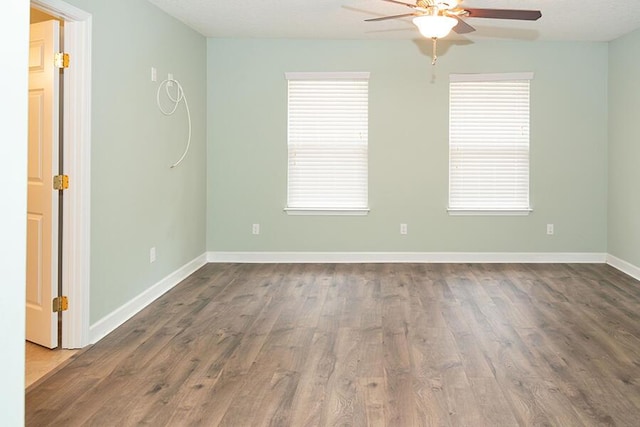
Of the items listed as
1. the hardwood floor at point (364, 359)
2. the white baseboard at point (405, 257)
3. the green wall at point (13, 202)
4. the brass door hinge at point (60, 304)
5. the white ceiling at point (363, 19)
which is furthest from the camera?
the white baseboard at point (405, 257)

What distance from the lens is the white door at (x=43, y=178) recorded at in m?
3.52

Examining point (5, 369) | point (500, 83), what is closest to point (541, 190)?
point (500, 83)

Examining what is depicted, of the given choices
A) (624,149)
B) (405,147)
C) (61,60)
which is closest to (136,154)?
(61,60)

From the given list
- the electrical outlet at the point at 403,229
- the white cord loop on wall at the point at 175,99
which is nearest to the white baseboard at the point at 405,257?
the electrical outlet at the point at 403,229

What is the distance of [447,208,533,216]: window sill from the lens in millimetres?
6625

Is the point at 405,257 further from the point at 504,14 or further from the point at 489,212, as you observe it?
the point at 504,14

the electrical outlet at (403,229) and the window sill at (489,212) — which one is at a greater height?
the window sill at (489,212)

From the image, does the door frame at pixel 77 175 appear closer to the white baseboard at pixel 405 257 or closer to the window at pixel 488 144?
the white baseboard at pixel 405 257

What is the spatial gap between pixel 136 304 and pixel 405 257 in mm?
3296

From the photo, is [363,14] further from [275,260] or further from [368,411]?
[368,411]

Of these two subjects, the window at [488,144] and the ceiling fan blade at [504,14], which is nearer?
the ceiling fan blade at [504,14]

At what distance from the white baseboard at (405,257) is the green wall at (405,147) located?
0.07 metres

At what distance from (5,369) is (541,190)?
6.33 metres

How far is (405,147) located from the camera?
6.64 m
